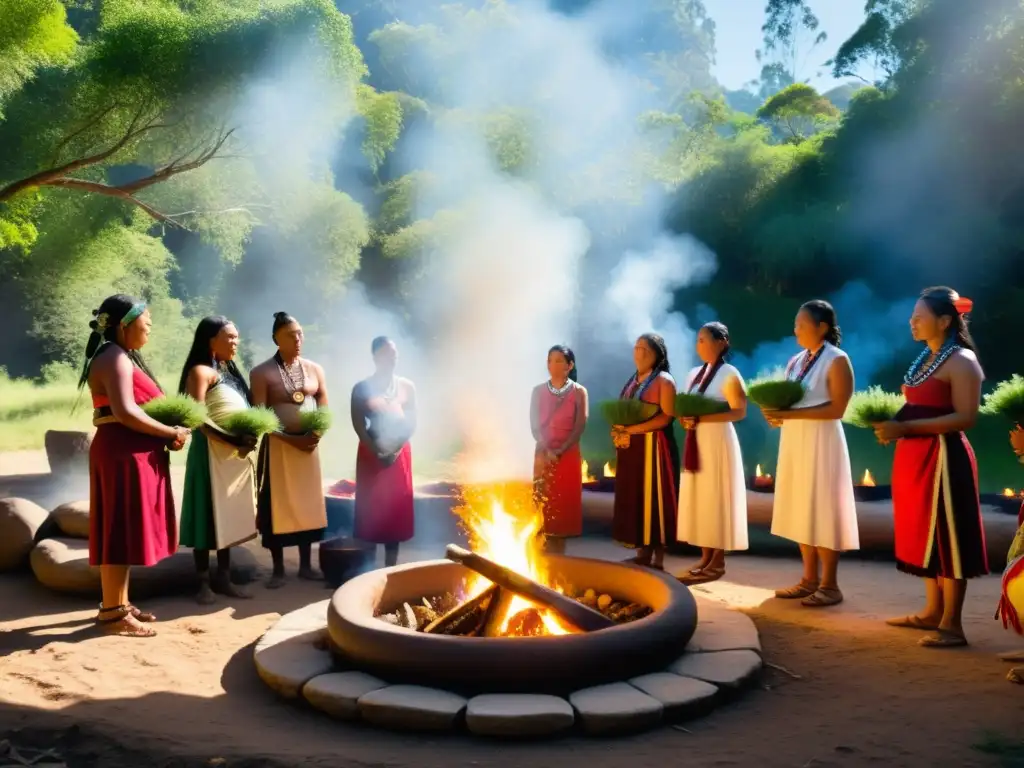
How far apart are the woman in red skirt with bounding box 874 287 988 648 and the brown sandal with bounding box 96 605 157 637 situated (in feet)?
14.4

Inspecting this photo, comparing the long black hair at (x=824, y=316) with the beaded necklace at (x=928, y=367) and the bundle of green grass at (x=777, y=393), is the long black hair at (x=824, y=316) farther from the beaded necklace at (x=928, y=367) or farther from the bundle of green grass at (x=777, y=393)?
the beaded necklace at (x=928, y=367)

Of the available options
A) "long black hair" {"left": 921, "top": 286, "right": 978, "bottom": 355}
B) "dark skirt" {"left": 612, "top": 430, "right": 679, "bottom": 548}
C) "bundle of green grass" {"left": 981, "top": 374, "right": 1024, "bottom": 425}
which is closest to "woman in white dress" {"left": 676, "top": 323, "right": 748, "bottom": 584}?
"dark skirt" {"left": 612, "top": 430, "right": 679, "bottom": 548}

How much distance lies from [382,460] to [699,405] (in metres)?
2.31

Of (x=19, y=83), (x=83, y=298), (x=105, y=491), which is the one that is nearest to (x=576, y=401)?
(x=105, y=491)

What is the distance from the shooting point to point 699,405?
585 cm

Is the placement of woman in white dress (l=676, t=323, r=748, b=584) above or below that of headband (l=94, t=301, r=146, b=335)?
below

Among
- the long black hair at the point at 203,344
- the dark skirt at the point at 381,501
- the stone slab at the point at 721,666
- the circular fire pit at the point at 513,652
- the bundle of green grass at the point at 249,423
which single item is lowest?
the stone slab at the point at 721,666

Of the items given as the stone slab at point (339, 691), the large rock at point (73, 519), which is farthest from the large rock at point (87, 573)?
the stone slab at point (339, 691)

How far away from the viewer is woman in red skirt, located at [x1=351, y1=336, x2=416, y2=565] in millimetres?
6113

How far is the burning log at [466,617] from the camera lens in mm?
4301

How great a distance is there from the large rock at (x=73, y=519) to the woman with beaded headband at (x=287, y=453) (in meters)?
1.42

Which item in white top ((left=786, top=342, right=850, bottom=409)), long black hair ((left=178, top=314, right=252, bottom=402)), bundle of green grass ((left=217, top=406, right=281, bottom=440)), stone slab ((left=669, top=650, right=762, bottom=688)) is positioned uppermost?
long black hair ((left=178, top=314, right=252, bottom=402))

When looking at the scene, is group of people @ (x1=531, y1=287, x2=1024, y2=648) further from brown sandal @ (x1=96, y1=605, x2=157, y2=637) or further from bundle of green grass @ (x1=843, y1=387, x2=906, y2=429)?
brown sandal @ (x1=96, y1=605, x2=157, y2=637)

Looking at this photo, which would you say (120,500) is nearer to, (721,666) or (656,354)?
(721,666)
